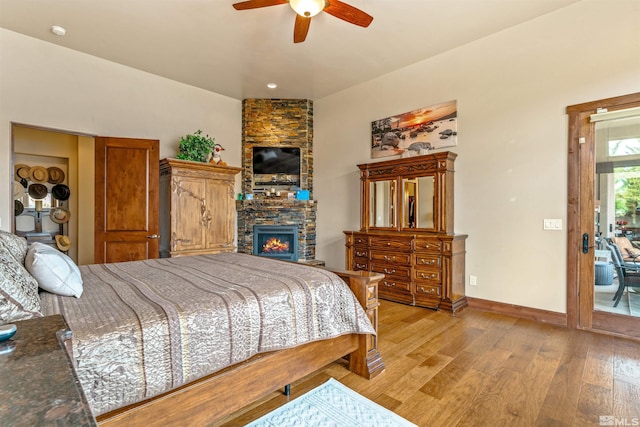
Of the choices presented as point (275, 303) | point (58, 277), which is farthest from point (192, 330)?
point (58, 277)

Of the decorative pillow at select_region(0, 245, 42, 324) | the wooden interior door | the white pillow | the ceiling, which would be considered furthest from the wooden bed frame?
the wooden interior door

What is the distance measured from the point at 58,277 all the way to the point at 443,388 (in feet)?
7.87

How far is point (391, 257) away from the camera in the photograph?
415cm

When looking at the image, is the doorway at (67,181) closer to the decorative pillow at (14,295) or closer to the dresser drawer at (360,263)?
the dresser drawer at (360,263)

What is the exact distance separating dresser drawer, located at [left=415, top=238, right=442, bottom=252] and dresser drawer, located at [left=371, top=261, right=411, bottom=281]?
0.32 m

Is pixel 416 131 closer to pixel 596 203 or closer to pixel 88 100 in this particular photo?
pixel 596 203

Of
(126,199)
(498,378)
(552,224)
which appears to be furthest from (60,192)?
(552,224)

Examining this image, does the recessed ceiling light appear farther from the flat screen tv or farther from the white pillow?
the white pillow

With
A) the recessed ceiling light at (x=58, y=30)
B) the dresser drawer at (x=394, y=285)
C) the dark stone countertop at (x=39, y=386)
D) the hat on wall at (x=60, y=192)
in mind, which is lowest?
the dresser drawer at (x=394, y=285)

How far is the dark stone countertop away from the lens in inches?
19.6

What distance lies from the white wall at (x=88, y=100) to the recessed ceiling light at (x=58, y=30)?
371 mm

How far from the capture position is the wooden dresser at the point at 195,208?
4363 mm

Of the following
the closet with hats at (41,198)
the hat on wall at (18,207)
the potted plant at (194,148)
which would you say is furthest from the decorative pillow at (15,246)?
the hat on wall at (18,207)

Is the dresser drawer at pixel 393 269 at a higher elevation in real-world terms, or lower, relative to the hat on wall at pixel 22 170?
lower
